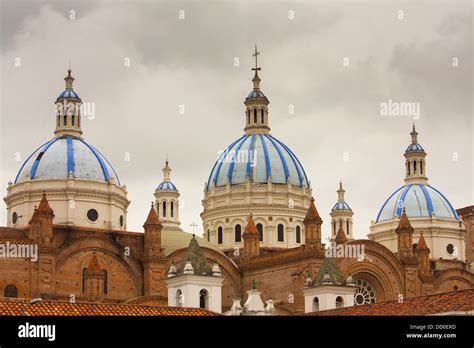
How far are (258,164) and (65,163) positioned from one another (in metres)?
18.1

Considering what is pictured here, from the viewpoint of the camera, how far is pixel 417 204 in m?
96.2

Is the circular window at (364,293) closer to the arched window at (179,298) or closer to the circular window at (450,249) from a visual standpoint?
the arched window at (179,298)

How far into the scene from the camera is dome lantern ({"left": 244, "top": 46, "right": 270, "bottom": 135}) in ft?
301

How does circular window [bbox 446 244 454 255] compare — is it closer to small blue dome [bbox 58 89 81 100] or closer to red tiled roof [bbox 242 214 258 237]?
red tiled roof [bbox 242 214 258 237]

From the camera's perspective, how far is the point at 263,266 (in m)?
75.1

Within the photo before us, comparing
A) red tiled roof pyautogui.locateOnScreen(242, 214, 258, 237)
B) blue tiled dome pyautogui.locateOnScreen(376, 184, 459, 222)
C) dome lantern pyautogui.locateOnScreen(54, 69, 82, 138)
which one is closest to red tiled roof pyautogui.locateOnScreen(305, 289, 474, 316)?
red tiled roof pyautogui.locateOnScreen(242, 214, 258, 237)

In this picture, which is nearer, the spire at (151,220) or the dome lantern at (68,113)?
the spire at (151,220)

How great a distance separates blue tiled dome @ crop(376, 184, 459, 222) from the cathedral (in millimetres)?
116

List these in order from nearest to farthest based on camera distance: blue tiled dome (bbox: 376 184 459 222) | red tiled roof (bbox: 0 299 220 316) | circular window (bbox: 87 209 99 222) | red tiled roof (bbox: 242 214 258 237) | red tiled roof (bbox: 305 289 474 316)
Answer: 1. red tiled roof (bbox: 0 299 220 316)
2. red tiled roof (bbox: 305 289 474 316)
3. circular window (bbox: 87 209 99 222)
4. red tiled roof (bbox: 242 214 258 237)
5. blue tiled dome (bbox: 376 184 459 222)

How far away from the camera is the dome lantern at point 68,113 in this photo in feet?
258

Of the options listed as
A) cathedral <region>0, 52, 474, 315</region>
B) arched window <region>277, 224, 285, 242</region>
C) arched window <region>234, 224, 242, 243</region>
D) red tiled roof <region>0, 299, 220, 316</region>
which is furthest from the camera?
arched window <region>234, 224, 242, 243</region>

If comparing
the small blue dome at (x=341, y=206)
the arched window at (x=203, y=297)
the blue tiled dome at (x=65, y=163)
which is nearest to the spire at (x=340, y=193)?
the small blue dome at (x=341, y=206)

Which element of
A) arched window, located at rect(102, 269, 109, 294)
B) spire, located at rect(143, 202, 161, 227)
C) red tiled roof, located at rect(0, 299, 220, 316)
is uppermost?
spire, located at rect(143, 202, 161, 227)

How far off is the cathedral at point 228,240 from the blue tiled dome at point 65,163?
0.09 meters
